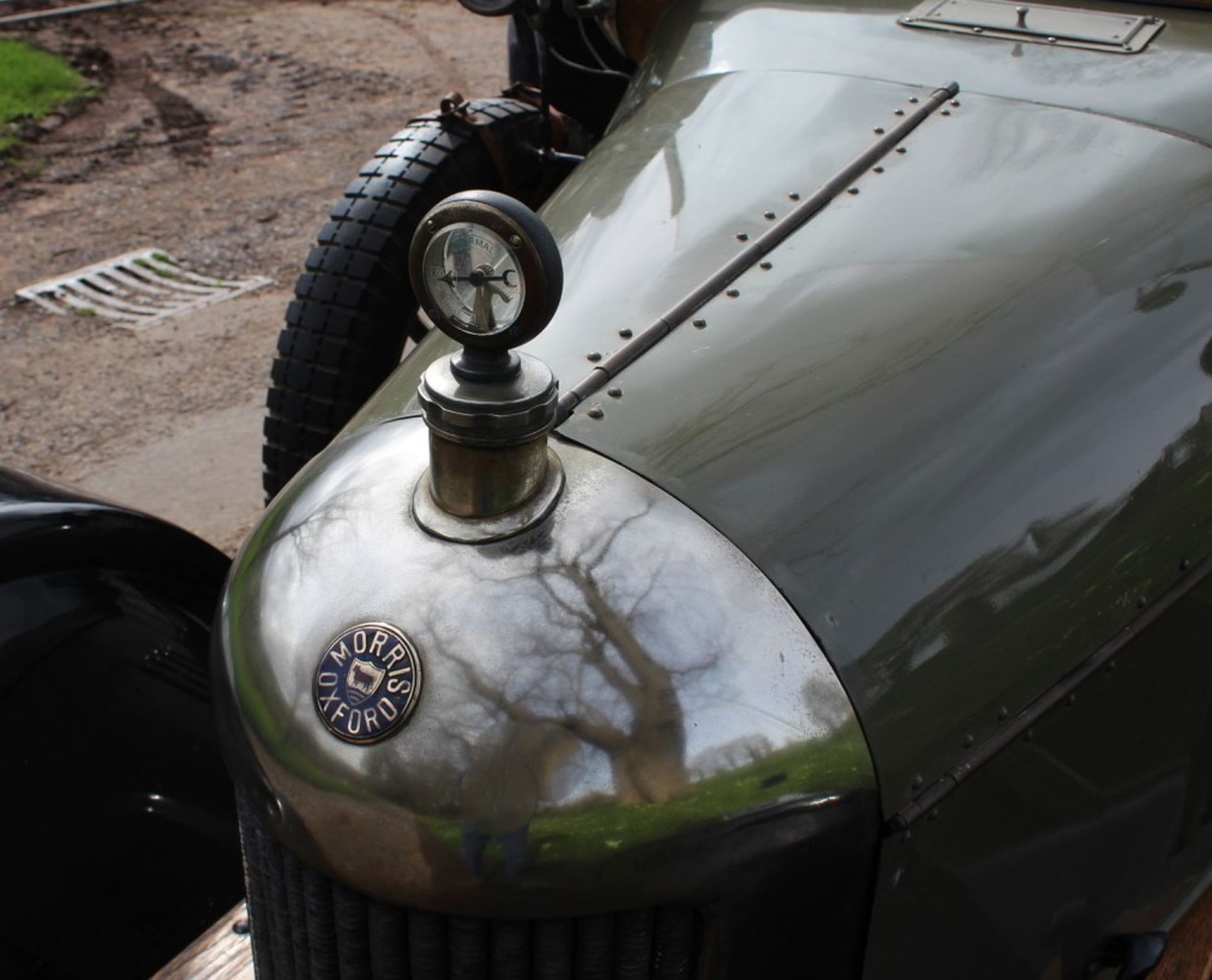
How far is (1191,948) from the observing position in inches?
77.1

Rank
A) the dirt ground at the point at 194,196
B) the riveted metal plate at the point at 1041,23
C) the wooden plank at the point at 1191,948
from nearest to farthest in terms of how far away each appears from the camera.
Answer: the wooden plank at the point at 1191,948, the riveted metal plate at the point at 1041,23, the dirt ground at the point at 194,196

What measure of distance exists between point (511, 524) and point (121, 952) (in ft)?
4.02

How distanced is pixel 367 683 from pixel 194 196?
5.21 metres

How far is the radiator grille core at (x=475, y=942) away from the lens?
4.54 feet

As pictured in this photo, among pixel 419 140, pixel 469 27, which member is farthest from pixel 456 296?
pixel 469 27

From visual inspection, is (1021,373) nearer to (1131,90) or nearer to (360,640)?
(1131,90)

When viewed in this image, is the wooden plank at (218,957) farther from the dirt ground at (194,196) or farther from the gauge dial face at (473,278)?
the dirt ground at (194,196)

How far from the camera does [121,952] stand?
7.34ft

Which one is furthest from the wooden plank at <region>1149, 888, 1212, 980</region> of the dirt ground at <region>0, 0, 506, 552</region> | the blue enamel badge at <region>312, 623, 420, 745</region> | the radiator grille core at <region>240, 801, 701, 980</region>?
the dirt ground at <region>0, 0, 506, 552</region>

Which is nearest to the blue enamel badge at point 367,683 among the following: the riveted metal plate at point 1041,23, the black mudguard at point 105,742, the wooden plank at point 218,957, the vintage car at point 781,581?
the vintage car at point 781,581

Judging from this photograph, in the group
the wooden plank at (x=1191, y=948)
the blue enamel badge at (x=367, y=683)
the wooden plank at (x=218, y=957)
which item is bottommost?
the wooden plank at (x=218, y=957)

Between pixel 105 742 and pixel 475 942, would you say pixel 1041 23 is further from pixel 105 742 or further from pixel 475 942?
pixel 105 742

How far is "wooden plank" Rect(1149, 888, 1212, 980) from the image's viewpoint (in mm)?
1920

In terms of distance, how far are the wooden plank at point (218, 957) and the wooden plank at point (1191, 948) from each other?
120 cm
